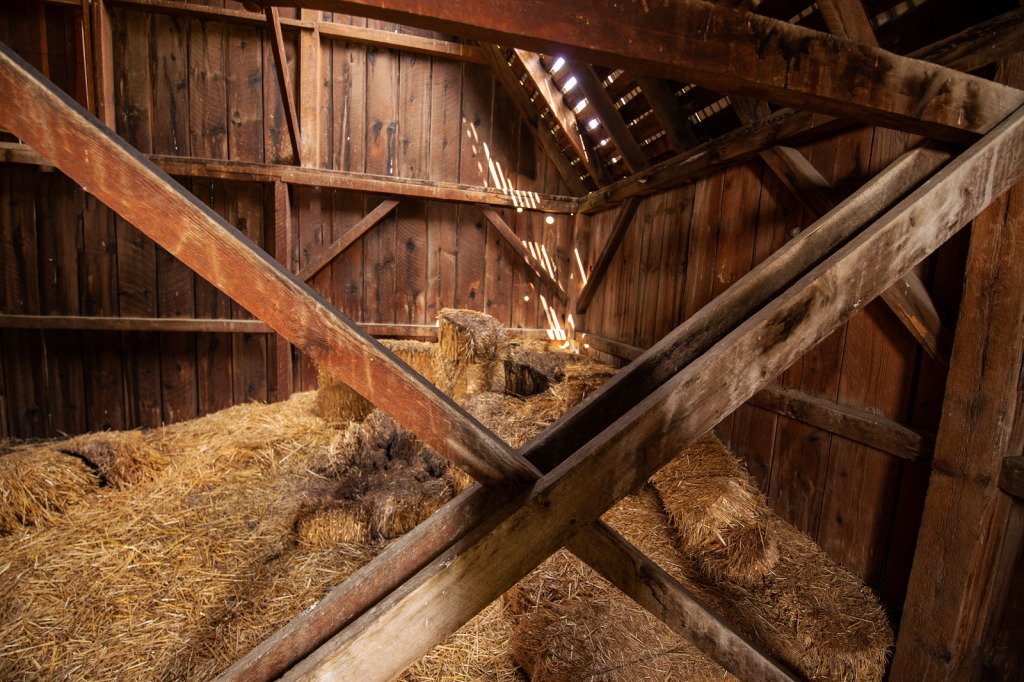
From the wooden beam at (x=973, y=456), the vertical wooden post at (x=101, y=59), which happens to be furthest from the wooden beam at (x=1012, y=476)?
the vertical wooden post at (x=101, y=59)

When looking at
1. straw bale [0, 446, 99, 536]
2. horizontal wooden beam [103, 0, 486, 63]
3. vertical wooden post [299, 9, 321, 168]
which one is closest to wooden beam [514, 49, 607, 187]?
horizontal wooden beam [103, 0, 486, 63]

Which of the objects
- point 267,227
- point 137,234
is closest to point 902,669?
point 267,227

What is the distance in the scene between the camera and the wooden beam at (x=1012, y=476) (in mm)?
1575

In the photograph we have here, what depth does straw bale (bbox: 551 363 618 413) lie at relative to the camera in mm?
3303

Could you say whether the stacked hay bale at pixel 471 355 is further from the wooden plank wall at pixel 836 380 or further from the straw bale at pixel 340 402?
the wooden plank wall at pixel 836 380

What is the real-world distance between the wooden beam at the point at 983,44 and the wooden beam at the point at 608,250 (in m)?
2.59

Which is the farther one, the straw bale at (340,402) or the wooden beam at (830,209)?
the straw bale at (340,402)

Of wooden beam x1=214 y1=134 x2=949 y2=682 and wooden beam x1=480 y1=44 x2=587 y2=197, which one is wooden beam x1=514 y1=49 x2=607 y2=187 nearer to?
wooden beam x1=480 y1=44 x2=587 y2=197

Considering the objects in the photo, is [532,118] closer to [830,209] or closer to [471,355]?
[471,355]

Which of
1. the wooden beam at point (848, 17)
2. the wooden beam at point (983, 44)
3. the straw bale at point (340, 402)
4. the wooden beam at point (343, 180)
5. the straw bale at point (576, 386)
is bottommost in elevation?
the straw bale at point (340, 402)

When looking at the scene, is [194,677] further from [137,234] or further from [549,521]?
[137,234]

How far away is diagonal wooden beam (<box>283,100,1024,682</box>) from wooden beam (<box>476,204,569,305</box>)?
168 inches

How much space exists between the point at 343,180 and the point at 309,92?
93cm

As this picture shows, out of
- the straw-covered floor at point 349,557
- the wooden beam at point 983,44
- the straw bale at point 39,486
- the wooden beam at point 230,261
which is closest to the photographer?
the wooden beam at point 230,261
